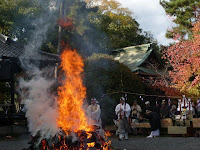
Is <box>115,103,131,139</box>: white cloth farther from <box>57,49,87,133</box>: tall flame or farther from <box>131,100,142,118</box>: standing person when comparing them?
<box>57,49,87,133</box>: tall flame

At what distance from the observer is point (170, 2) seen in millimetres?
21234

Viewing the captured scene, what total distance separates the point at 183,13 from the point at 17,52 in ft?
41.1

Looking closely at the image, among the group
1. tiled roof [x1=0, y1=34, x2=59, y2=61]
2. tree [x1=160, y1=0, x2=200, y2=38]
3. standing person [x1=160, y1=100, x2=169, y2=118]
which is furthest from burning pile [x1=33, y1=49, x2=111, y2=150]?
tree [x1=160, y1=0, x2=200, y2=38]

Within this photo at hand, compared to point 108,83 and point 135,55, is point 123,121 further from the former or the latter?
point 135,55

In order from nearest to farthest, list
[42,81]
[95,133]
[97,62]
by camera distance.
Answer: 1. [95,133]
2. [42,81]
3. [97,62]

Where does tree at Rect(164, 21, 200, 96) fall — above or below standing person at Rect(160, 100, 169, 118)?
above

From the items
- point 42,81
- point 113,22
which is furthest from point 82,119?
point 113,22

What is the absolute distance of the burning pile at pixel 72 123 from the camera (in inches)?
301

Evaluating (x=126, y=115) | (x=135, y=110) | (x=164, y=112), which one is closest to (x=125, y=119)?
(x=126, y=115)

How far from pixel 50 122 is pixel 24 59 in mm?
5401

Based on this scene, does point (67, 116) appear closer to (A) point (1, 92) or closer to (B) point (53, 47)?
(A) point (1, 92)

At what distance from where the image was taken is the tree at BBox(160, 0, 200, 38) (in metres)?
19.8

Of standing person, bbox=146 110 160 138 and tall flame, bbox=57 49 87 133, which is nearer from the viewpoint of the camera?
tall flame, bbox=57 49 87 133

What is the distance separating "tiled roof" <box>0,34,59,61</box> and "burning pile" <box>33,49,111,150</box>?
4.02 m
